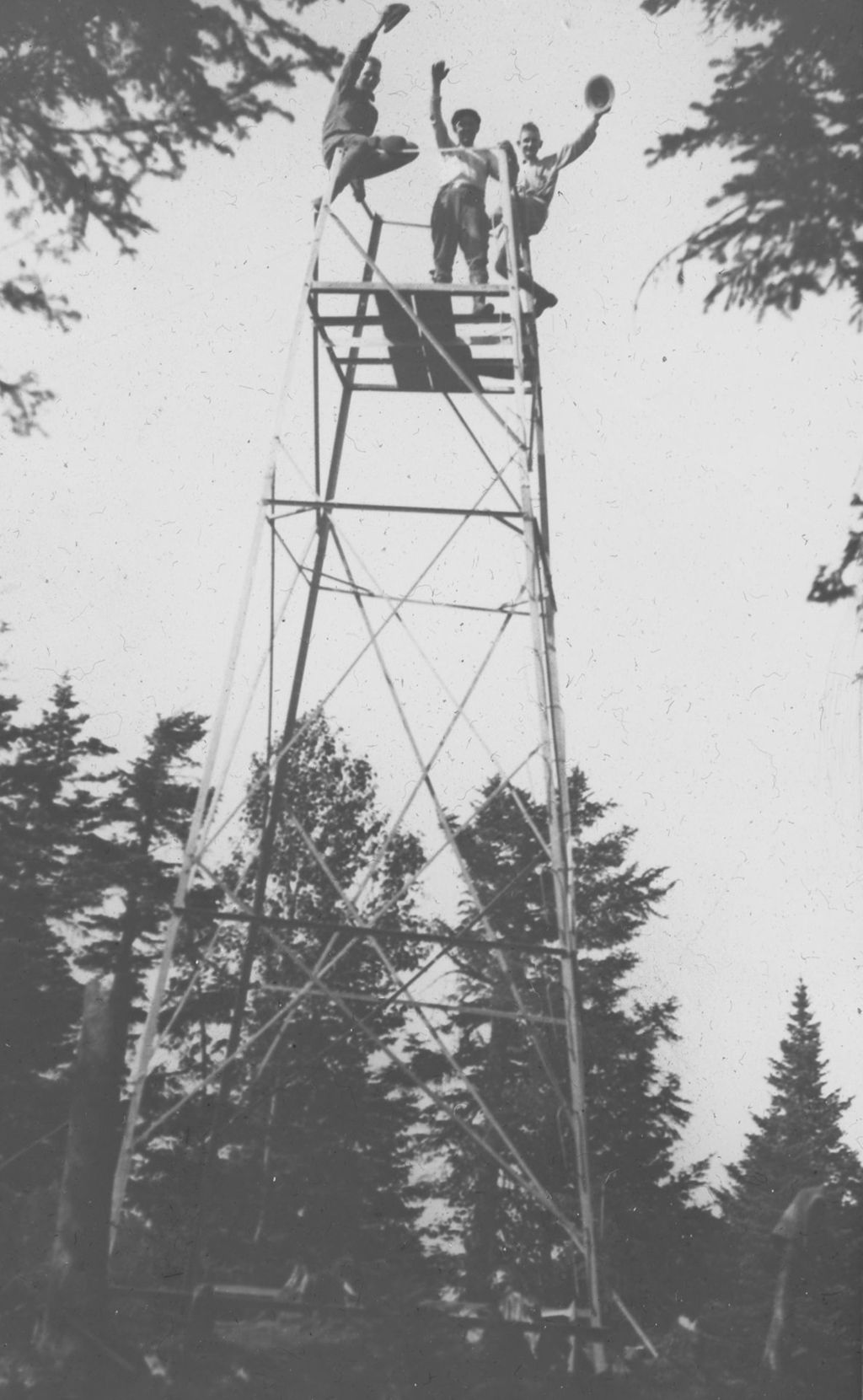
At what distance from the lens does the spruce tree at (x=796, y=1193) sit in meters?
11.0

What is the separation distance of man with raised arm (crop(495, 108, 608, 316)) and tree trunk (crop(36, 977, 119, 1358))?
5515mm

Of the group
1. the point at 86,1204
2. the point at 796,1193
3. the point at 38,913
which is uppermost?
the point at 38,913

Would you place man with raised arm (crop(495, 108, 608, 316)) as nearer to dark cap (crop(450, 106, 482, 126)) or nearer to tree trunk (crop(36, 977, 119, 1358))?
dark cap (crop(450, 106, 482, 126))

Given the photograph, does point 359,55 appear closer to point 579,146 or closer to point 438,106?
point 438,106

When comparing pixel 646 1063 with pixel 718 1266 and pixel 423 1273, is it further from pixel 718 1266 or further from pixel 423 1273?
pixel 423 1273

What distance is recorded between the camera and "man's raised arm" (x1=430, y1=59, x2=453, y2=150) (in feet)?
23.0

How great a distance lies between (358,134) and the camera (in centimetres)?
702

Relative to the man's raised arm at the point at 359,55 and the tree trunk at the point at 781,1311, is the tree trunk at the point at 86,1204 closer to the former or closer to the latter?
the tree trunk at the point at 781,1311

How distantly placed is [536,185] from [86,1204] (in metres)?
6.56

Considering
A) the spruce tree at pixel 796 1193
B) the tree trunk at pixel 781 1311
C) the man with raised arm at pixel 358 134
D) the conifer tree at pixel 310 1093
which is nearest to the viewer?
the tree trunk at pixel 781 1311

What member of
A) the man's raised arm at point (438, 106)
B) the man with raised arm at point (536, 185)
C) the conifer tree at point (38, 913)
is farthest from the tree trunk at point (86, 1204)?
the conifer tree at point (38, 913)

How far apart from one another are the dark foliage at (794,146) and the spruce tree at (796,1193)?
7.44 metres

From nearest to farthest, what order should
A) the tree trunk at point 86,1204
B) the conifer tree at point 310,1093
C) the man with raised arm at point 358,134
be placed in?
the tree trunk at point 86,1204, the man with raised arm at point 358,134, the conifer tree at point 310,1093

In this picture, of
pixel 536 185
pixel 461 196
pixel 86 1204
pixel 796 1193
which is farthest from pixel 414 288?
pixel 796 1193
